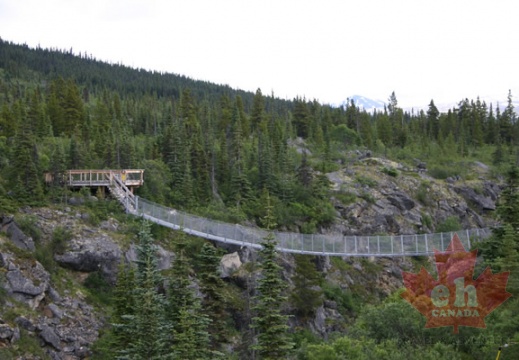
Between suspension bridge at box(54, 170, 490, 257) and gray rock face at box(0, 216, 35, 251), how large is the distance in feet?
17.4

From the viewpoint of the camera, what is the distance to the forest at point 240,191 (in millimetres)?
18500

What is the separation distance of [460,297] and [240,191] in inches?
943

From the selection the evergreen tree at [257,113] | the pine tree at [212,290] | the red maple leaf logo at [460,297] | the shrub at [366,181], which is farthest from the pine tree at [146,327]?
the evergreen tree at [257,113]

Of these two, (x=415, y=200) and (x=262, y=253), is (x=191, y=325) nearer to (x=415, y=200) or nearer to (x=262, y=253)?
(x=262, y=253)

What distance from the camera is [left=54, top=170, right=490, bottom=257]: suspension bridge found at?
96.1 feet

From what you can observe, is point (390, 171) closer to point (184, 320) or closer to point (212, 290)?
point (212, 290)

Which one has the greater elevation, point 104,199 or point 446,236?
point 104,199

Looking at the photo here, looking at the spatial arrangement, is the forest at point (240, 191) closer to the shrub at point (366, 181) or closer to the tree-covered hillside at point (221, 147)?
the tree-covered hillside at point (221, 147)

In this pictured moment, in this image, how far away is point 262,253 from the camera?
19.2m

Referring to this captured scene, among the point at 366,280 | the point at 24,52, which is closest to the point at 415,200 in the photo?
the point at 366,280

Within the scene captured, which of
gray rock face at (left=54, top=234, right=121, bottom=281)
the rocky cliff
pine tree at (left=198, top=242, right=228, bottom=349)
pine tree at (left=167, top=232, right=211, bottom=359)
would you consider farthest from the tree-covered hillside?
pine tree at (left=167, top=232, right=211, bottom=359)

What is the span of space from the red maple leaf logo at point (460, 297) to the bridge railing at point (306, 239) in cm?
853

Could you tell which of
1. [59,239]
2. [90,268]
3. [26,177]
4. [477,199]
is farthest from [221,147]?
[477,199]

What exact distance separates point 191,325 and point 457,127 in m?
71.6
